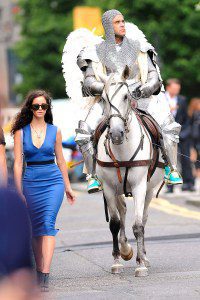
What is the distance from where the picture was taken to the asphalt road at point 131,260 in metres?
10.4

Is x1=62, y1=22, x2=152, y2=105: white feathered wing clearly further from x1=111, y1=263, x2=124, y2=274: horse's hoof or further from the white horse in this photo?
x1=111, y1=263, x2=124, y2=274: horse's hoof

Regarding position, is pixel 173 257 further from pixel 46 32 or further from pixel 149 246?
pixel 46 32

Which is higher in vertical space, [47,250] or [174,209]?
[47,250]

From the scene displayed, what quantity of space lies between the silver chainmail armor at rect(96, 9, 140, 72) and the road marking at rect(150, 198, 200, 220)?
6.82 metres

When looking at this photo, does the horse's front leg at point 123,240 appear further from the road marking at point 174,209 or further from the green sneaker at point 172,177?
the road marking at point 174,209

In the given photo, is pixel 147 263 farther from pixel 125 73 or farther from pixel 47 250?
pixel 125 73

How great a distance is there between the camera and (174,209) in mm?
20906

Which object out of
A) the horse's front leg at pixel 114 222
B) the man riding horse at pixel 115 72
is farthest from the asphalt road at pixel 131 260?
the man riding horse at pixel 115 72

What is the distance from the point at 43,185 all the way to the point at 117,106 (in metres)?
1.20

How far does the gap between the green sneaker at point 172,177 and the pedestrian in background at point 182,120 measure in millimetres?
10286

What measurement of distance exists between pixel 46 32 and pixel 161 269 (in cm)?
4989

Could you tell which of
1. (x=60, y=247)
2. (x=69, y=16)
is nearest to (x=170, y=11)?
(x=69, y=16)

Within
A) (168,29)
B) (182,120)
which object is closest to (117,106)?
(182,120)

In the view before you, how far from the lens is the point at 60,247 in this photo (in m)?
14.9
